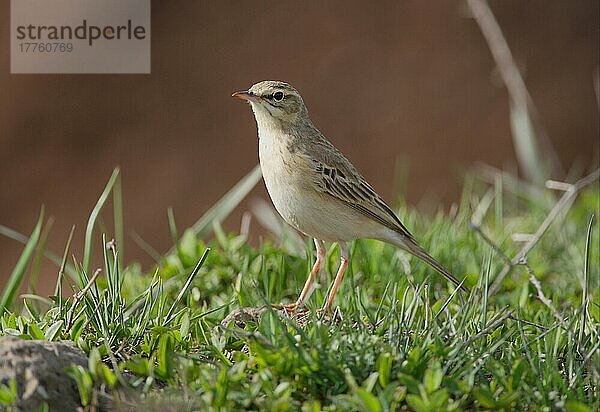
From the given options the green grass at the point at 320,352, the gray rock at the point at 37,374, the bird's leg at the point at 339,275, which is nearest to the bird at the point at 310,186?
the bird's leg at the point at 339,275

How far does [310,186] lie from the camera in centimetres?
444

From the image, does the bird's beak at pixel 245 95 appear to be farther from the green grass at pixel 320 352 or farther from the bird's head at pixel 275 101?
the green grass at pixel 320 352

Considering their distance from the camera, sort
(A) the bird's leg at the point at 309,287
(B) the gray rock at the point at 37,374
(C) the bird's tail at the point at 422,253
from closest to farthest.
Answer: (B) the gray rock at the point at 37,374 < (A) the bird's leg at the point at 309,287 < (C) the bird's tail at the point at 422,253

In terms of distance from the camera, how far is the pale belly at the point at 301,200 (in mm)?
4434

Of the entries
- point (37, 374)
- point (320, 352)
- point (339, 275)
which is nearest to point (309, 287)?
point (339, 275)

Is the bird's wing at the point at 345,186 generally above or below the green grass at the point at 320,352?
above

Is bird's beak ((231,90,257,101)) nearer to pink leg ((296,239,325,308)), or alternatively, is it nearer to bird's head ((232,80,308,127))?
bird's head ((232,80,308,127))

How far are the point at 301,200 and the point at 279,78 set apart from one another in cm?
631

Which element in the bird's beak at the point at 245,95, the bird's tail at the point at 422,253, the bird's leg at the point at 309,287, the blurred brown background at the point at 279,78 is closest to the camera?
the bird's leg at the point at 309,287

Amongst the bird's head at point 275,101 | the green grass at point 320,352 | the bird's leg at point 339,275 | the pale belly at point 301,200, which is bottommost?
the green grass at point 320,352

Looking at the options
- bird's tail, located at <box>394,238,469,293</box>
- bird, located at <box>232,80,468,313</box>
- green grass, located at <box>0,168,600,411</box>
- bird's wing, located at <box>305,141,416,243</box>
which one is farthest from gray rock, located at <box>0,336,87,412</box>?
bird's tail, located at <box>394,238,469,293</box>

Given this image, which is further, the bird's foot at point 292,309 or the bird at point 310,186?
the bird at point 310,186

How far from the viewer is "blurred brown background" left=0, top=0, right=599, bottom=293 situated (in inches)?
405

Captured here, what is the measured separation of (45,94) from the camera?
1034cm
